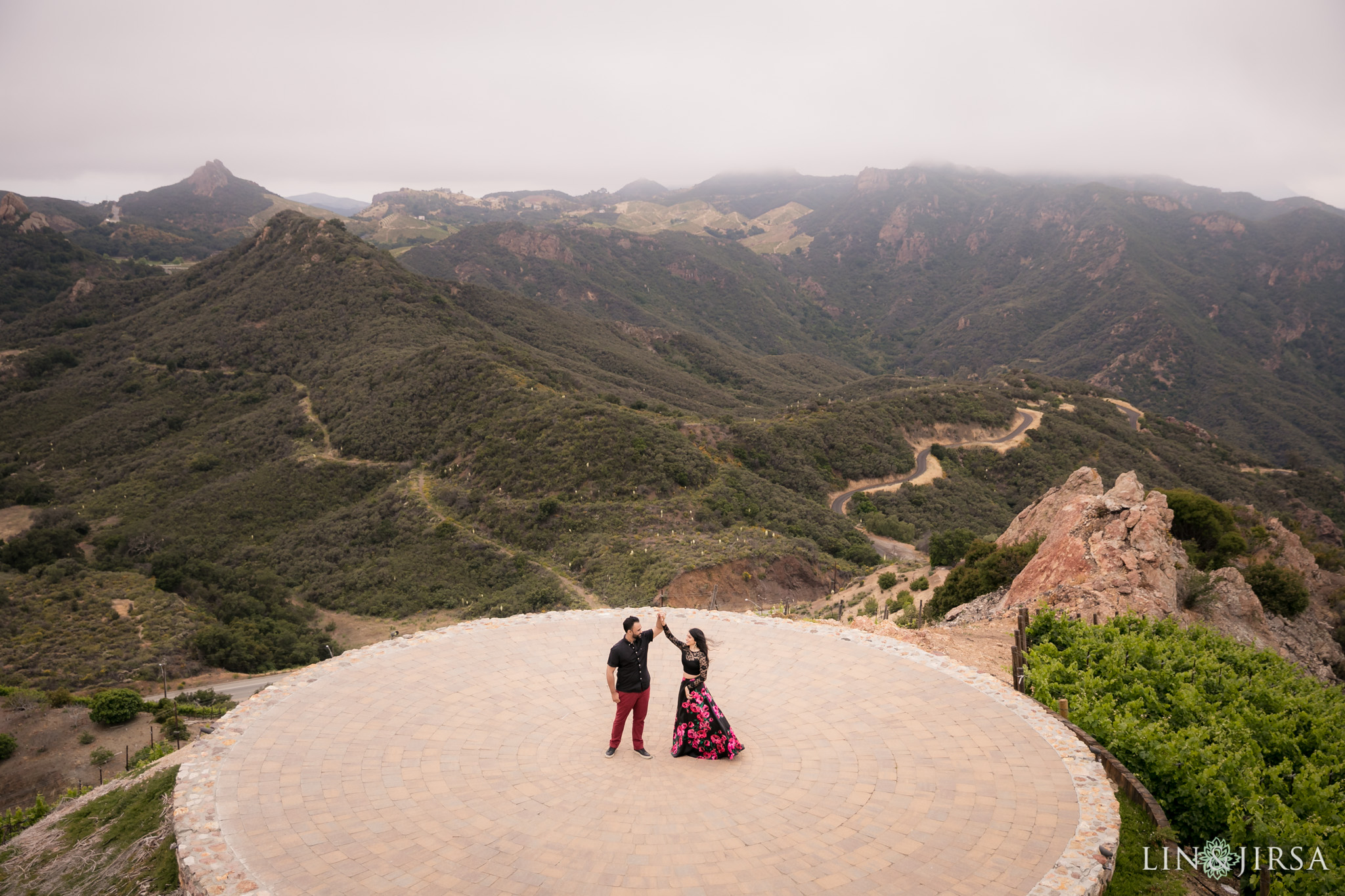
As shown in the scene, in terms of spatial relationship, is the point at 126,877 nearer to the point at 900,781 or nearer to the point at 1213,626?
the point at 900,781

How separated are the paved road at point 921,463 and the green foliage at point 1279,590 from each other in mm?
27490

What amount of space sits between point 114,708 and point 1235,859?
28.4m

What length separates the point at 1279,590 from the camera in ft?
87.6

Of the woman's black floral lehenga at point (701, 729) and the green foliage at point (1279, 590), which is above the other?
the woman's black floral lehenga at point (701, 729)

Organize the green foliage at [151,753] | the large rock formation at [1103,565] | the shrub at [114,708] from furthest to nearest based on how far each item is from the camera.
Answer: the shrub at [114,708]
the large rock formation at [1103,565]
the green foliage at [151,753]

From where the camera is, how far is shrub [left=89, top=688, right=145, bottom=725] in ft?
71.4

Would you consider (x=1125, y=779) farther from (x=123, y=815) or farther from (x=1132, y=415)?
(x=1132, y=415)

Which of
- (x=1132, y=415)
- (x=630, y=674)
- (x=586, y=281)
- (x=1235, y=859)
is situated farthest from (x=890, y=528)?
(x=586, y=281)

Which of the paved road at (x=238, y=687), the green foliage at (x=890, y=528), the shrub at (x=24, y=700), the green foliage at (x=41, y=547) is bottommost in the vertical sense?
the paved road at (x=238, y=687)

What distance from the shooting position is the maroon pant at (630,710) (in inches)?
361

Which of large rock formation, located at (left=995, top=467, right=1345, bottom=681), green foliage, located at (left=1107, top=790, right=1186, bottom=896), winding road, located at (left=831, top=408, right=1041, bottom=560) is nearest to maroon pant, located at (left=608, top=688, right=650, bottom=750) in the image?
green foliage, located at (left=1107, top=790, right=1186, bottom=896)

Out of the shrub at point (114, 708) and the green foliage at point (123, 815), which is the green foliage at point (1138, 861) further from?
the shrub at point (114, 708)

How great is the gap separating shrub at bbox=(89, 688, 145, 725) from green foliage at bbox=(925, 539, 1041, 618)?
26.6 metres

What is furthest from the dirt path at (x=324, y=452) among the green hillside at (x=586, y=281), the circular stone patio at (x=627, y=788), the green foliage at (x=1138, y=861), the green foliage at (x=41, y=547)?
the green hillside at (x=586, y=281)
